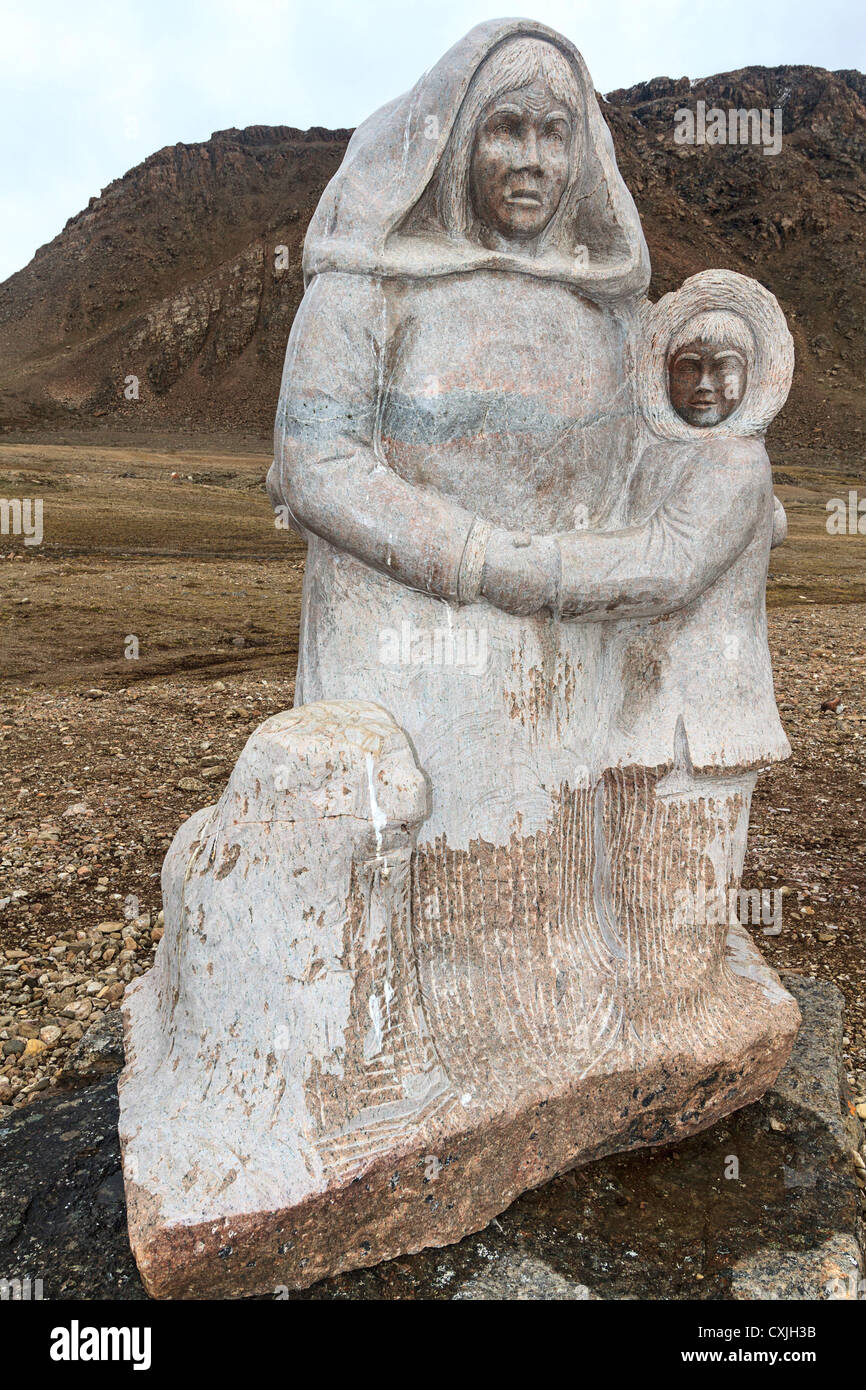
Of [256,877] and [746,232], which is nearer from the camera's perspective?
[256,877]

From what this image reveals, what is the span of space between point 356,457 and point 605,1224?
6.02 ft

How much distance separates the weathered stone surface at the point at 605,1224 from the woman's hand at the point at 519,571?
4.66 feet

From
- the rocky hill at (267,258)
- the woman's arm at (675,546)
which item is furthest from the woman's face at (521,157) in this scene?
the rocky hill at (267,258)

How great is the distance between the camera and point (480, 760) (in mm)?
2447

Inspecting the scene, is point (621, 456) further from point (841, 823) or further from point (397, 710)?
point (841, 823)

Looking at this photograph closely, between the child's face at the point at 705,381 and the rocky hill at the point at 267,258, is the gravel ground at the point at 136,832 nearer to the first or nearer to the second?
the child's face at the point at 705,381

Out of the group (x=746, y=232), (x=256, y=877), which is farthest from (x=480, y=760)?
(x=746, y=232)

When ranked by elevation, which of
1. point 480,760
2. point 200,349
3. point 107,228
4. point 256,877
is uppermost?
point 107,228

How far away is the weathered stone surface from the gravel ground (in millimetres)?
693

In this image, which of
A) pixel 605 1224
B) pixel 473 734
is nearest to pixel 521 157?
pixel 473 734

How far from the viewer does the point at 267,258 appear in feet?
140

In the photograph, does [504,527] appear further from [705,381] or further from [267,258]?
[267,258]

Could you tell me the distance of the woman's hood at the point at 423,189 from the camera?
2285 mm

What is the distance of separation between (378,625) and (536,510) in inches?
17.5
